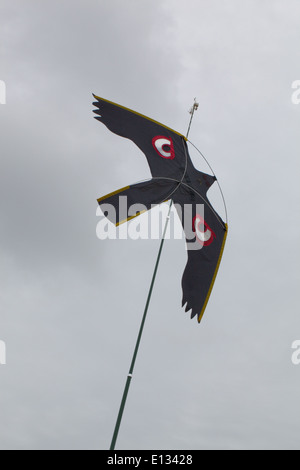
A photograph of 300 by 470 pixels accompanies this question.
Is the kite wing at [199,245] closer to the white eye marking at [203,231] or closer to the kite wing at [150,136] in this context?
the white eye marking at [203,231]

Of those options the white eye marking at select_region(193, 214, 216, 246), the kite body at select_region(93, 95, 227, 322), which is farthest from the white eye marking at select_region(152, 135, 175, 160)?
the white eye marking at select_region(193, 214, 216, 246)

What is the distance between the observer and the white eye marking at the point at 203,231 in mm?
14328

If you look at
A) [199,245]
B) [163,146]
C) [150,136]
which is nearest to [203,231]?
[199,245]

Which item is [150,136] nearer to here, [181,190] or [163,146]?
[163,146]

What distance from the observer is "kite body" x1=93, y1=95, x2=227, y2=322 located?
538 inches

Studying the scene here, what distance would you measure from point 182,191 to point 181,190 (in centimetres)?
4

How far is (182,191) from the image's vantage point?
1465 cm

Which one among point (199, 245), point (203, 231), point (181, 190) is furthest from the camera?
point (181, 190)

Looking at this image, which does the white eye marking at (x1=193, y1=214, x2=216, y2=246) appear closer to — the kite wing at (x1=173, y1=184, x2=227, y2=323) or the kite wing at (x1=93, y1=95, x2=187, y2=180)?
the kite wing at (x1=173, y1=184, x2=227, y2=323)

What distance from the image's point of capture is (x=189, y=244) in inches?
559

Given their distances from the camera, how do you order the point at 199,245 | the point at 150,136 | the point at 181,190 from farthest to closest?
the point at 150,136, the point at 181,190, the point at 199,245
